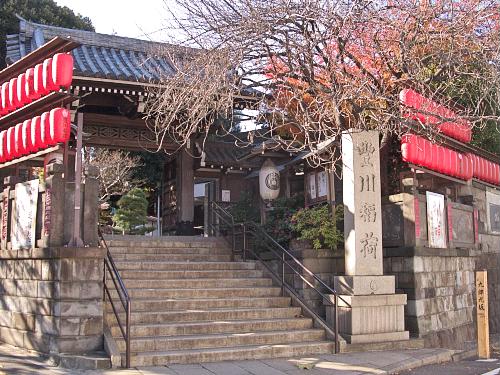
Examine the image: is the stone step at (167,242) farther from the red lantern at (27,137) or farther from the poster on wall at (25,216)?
the red lantern at (27,137)

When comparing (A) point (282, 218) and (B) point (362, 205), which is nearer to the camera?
(B) point (362, 205)

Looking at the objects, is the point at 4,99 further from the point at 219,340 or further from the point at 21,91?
the point at 219,340

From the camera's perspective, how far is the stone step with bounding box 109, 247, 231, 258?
1292 centimetres

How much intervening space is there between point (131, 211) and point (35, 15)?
40.3 feet

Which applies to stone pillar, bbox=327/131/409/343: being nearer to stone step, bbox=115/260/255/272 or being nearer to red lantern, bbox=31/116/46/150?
stone step, bbox=115/260/255/272

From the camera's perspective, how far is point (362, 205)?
11.0 metres

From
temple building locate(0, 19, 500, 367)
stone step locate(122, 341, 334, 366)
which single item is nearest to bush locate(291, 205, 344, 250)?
temple building locate(0, 19, 500, 367)

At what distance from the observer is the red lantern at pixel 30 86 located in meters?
10.2

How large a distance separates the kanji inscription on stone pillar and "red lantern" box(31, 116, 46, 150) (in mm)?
5887

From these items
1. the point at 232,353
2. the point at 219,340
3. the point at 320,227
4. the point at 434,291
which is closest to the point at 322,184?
the point at 320,227

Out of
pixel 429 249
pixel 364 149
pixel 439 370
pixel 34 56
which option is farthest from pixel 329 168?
pixel 34 56

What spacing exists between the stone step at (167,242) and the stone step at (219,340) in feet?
14.2

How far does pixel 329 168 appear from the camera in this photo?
522 inches

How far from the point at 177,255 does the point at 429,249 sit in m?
5.84
